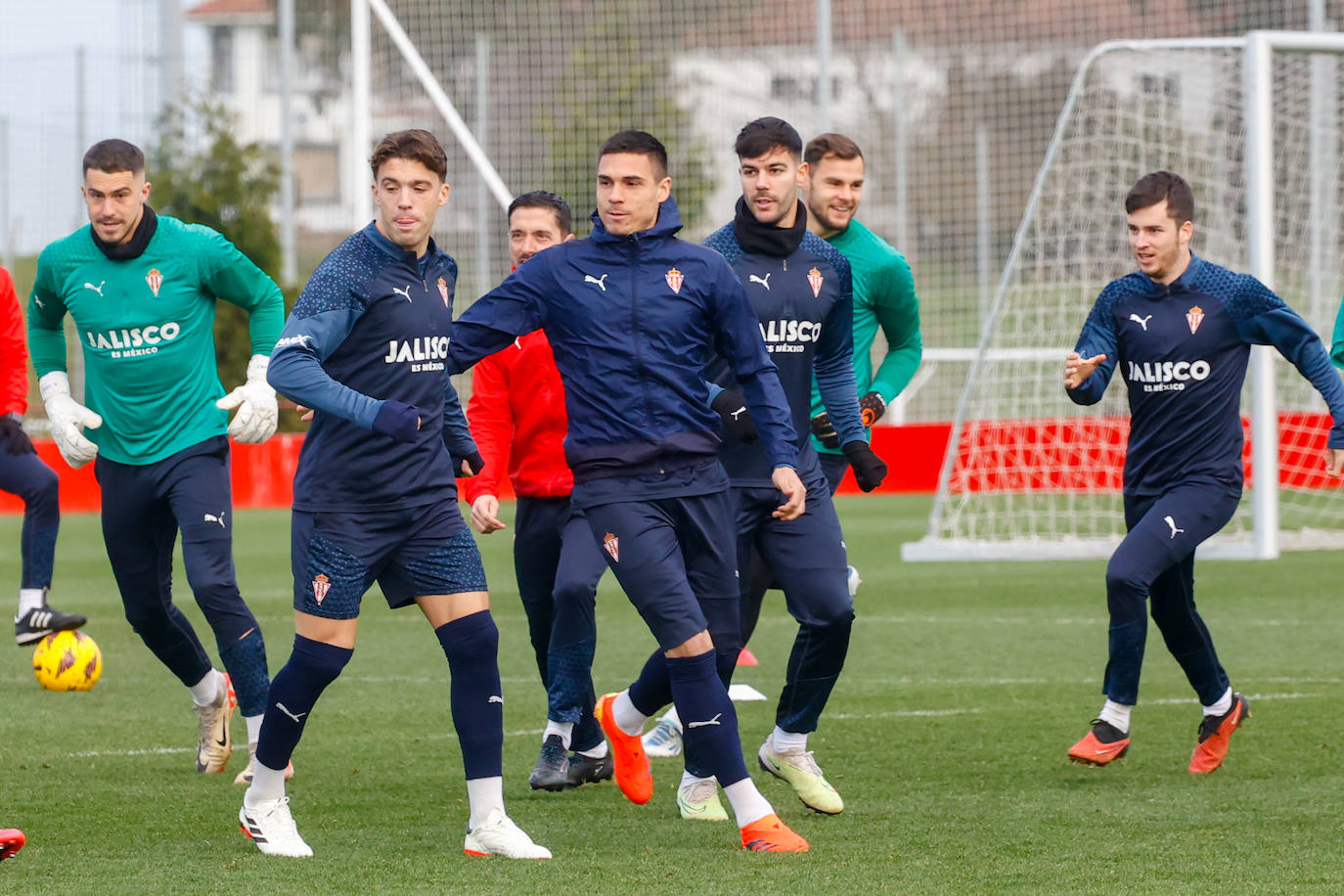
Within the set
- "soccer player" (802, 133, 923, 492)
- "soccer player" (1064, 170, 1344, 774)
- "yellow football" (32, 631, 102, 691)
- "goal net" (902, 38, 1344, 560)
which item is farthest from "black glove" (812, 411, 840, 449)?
"goal net" (902, 38, 1344, 560)

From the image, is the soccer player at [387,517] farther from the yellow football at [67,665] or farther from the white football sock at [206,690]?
the yellow football at [67,665]

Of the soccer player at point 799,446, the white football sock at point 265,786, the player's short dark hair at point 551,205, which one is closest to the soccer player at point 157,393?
the player's short dark hair at point 551,205

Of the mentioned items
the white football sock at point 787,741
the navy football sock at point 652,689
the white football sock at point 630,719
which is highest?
the navy football sock at point 652,689

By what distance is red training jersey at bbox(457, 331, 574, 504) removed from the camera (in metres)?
7.05

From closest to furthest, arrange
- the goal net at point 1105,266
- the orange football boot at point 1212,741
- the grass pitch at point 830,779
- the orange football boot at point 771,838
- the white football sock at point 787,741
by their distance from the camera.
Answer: the grass pitch at point 830,779, the orange football boot at point 771,838, the white football sock at point 787,741, the orange football boot at point 1212,741, the goal net at point 1105,266

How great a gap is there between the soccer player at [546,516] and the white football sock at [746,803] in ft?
4.17

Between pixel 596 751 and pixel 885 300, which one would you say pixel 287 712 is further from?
pixel 885 300

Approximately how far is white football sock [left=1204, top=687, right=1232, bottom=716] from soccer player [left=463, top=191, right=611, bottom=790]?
2.19 metres

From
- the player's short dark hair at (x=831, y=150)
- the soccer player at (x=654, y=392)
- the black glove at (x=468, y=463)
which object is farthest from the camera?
the player's short dark hair at (x=831, y=150)

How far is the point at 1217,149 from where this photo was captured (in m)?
16.9

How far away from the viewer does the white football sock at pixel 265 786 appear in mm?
5555

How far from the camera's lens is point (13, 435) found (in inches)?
381

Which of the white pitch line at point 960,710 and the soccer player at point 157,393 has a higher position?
the soccer player at point 157,393

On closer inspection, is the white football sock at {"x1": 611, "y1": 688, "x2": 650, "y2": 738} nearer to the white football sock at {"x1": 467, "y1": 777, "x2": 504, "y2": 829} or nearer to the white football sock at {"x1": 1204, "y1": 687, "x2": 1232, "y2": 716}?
the white football sock at {"x1": 467, "y1": 777, "x2": 504, "y2": 829}
